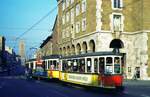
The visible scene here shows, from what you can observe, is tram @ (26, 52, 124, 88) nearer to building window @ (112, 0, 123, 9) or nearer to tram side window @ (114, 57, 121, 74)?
tram side window @ (114, 57, 121, 74)

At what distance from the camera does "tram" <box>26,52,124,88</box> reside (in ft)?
90.8

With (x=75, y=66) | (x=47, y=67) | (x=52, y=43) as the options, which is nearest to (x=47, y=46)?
(x=52, y=43)

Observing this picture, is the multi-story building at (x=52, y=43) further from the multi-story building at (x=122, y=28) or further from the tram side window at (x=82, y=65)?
the tram side window at (x=82, y=65)

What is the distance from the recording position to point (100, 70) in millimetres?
A: 28406

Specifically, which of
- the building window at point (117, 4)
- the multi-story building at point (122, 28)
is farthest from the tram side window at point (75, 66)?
the building window at point (117, 4)

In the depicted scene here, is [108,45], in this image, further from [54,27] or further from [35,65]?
[54,27]

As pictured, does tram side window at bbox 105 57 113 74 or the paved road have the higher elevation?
tram side window at bbox 105 57 113 74

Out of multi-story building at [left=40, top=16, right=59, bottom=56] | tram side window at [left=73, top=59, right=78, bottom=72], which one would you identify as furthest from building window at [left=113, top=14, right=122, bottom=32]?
multi-story building at [left=40, top=16, right=59, bottom=56]

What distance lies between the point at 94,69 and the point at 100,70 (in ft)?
3.31

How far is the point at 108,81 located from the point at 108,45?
31092mm

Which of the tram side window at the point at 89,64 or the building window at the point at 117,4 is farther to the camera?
the building window at the point at 117,4

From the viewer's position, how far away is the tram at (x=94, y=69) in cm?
2767

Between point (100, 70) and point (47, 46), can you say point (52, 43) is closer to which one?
point (47, 46)

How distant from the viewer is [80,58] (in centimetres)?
3266
